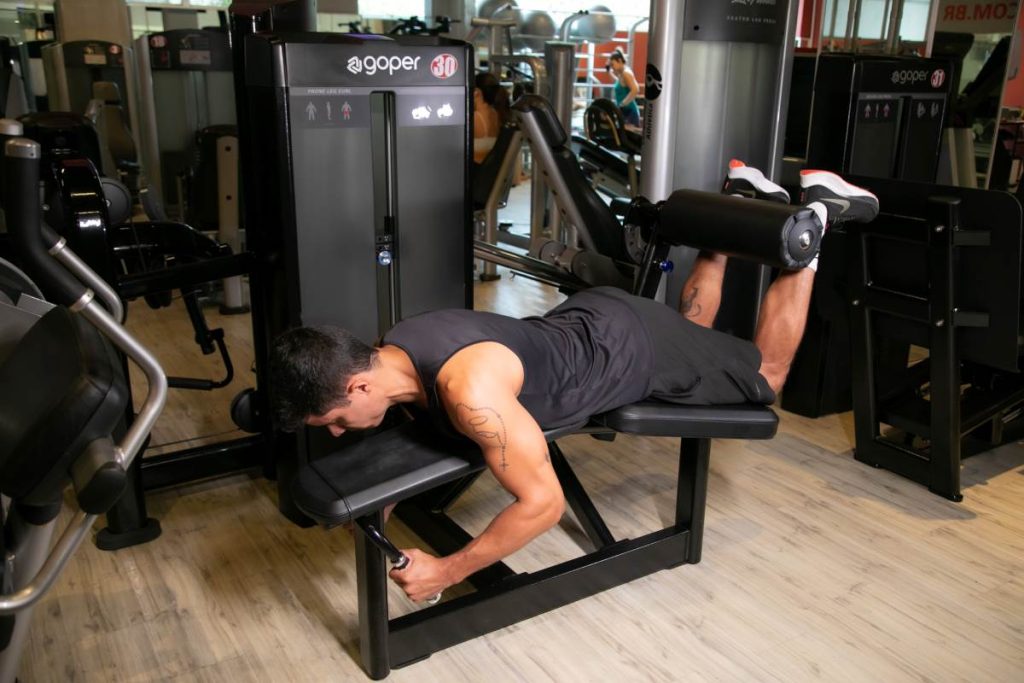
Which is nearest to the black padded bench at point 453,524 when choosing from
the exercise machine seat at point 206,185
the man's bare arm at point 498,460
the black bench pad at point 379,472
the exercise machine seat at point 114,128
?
the black bench pad at point 379,472

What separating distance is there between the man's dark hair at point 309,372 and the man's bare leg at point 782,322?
45.6 inches

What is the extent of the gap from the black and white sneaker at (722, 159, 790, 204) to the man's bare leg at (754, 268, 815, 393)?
212 mm

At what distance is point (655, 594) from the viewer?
86.0 inches

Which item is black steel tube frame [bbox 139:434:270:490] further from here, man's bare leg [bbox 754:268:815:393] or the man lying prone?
man's bare leg [bbox 754:268:815:393]

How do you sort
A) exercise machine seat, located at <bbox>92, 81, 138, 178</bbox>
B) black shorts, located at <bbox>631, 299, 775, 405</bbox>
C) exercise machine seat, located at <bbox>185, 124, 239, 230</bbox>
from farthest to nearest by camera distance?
exercise machine seat, located at <bbox>92, 81, 138, 178</bbox>
exercise machine seat, located at <bbox>185, 124, 239, 230</bbox>
black shorts, located at <bbox>631, 299, 775, 405</bbox>

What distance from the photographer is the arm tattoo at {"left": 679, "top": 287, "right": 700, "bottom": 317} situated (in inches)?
101

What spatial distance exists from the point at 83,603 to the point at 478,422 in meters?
1.14

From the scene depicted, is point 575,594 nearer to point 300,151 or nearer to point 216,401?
point 300,151

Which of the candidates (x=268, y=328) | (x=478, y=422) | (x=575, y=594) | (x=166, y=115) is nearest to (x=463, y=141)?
(x=268, y=328)

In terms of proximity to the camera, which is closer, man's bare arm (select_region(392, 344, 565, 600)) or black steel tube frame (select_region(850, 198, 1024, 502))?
man's bare arm (select_region(392, 344, 565, 600))

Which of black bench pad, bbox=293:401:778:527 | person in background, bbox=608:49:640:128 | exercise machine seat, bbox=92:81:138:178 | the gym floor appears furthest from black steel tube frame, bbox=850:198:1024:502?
person in background, bbox=608:49:640:128

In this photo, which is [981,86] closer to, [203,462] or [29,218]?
[203,462]

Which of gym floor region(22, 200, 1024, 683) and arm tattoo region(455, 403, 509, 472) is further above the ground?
arm tattoo region(455, 403, 509, 472)

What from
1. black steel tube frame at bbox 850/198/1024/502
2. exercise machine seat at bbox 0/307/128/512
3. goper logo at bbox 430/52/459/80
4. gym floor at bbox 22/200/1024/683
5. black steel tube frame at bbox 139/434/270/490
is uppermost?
goper logo at bbox 430/52/459/80
